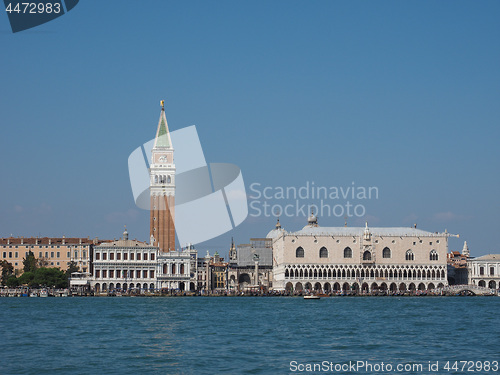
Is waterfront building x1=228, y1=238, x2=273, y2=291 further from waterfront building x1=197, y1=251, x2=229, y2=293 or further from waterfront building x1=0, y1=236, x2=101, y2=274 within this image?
waterfront building x1=0, y1=236, x2=101, y2=274

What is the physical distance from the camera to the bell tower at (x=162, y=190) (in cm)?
10744

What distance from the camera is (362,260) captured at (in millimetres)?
99562

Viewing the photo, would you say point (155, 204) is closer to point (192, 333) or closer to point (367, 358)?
point (192, 333)

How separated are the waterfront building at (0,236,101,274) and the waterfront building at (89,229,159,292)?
6837 millimetres

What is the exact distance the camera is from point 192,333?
3609 cm

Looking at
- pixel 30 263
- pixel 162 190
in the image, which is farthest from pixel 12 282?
pixel 162 190

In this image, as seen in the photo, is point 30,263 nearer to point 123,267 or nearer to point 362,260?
point 123,267

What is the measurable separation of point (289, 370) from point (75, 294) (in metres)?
73.7

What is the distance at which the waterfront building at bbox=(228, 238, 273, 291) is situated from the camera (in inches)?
4946

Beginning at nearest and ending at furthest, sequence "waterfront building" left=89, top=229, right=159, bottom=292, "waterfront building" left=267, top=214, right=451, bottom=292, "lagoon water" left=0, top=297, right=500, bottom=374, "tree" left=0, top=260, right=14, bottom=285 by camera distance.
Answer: "lagoon water" left=0, top=297, right=500, bottom=374 → "waterfront building" left=267, top=214, right=451, bottom=292 → "waterfront building" left=89, top=229, right=159, bottom=292 → "tree" left=0, top=260, right=14, bottom=285

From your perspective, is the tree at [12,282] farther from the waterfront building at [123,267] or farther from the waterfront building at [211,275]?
the waterfront building at [211,275]

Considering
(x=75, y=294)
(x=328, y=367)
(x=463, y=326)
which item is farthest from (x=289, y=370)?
(x=75, y=294)

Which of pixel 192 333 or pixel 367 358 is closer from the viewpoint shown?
pixel 367 358

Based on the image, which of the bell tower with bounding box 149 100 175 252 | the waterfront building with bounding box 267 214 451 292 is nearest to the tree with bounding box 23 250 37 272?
the bell tower with bounding box 149 100 175 252
